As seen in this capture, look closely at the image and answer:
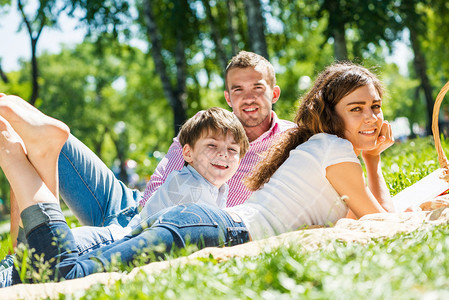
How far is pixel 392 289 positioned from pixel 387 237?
105cm

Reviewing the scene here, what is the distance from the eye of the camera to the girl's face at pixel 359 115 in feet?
11.5

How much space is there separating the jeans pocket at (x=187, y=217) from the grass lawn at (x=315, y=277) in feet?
1.62

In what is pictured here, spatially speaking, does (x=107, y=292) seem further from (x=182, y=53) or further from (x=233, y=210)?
(x=182, y=53)

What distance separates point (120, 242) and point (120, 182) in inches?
56.1

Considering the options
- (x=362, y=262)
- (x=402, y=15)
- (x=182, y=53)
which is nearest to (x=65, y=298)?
(x=362, y=262)

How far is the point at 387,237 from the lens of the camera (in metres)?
2.70

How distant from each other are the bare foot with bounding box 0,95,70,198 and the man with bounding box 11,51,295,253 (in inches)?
22.0

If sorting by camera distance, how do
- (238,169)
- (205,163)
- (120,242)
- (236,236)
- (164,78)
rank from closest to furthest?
(120,242) → (236,236) → (205,163) → (238,169) → (164,78)

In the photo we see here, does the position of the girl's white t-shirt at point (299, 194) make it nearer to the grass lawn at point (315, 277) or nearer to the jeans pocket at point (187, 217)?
the jeans pocket at point (187, 217)

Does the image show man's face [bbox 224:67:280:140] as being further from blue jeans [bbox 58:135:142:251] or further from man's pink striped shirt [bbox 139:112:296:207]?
blue jeans [bbox 58:135:142:251]

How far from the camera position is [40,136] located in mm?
2998

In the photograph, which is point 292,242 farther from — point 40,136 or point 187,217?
point 40,136

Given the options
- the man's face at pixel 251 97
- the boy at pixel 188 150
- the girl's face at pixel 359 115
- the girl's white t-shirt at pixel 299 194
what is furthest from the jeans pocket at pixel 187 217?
the man's face at pixel 251 97

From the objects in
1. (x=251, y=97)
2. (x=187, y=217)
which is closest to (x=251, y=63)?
(x=251, y=97)
